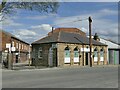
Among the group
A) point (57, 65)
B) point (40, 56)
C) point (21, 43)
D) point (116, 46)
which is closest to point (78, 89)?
point (57, 65)

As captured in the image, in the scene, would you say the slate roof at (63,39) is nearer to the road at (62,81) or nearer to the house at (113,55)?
the house at (113,55)

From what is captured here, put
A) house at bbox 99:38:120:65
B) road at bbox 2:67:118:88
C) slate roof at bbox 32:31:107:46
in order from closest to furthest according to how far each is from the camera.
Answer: road at bbox 2:67:118:88 → slate roof at bbox 32:31:107:46 → house at bbox 99:38:120:65

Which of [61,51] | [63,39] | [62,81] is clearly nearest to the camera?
Result: [62,81]

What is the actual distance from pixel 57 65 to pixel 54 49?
8.69ft

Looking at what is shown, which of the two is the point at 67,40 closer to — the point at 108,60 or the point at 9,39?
the point at 108,60

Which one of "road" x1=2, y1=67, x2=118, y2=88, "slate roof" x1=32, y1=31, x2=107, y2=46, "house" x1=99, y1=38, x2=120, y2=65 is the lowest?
"road" x1=2, y1=67, x2=118, y2=88

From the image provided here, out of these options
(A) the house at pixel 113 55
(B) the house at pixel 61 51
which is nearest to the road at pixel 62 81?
(B) the house at pixel 61 51

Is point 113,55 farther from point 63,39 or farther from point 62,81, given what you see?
Answer: point 62,81

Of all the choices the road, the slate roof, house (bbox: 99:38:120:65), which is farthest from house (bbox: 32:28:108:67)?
the road

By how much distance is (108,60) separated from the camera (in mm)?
67625

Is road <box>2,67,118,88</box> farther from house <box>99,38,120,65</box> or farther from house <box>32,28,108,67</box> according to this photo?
house <box>99,38,120,65</box>

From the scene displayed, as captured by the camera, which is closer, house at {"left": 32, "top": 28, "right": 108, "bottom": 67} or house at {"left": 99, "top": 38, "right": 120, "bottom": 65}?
house at {"left": 32, "top": 28, "right": 108, "bottom": 67}

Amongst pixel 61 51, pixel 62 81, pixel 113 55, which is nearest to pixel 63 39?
pixel 61 51

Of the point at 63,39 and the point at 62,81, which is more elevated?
the point at 63,39
